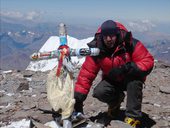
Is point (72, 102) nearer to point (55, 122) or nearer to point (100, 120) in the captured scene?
point (55, 122)

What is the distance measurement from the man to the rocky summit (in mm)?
510

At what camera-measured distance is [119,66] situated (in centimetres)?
627

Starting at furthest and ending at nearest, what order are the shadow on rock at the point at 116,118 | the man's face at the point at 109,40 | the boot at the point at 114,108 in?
the boot at the point at 114,108 < the shadow on rock at the point at 116,118 < the man's face at the point at 109,40

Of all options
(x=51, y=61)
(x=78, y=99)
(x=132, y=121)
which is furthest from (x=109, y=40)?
(x=51, y=61)

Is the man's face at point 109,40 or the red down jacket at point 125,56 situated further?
the red down jacket at point 125,56

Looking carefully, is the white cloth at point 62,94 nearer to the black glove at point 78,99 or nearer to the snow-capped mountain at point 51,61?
the black glove at point 78,99

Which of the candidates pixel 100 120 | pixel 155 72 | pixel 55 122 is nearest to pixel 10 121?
pixel 55 122

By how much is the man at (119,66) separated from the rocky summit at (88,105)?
51cm

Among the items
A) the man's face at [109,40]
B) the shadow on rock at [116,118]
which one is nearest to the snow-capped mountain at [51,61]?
the shadow on rock at [116,118]

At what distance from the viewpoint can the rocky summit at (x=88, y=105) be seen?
7.25 meters

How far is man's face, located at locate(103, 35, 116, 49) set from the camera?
6.03m

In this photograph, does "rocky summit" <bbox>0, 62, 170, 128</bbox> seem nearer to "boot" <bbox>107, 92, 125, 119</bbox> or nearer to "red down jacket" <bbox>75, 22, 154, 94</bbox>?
"boot" <bbox>107, 92, 125, 119</bbox>

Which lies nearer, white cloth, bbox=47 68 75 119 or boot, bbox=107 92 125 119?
white cloth, bbox=47 68 75 119

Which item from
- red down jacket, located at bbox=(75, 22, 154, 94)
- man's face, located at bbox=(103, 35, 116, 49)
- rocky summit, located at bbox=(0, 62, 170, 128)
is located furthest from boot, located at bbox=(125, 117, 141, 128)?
man's face, located at bbox=(103, 35, 116, 49)
